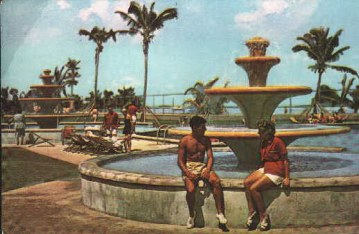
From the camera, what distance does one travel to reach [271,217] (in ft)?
22.0

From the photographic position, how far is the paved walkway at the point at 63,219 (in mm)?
6648

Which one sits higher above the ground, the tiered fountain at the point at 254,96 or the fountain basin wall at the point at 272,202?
the tiered fountain at the point at 254,96

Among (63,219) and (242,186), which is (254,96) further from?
(63,219)

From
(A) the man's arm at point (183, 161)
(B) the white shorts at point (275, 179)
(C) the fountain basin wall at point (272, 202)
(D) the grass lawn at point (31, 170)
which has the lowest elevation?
(D) the grass lawn at point (31, 170)

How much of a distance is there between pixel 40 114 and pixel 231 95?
2127 cm

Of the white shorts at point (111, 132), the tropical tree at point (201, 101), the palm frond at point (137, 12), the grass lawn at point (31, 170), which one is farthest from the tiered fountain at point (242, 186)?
the palm frond at point (137, 12)

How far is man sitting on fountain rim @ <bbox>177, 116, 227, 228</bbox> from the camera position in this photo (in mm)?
6621

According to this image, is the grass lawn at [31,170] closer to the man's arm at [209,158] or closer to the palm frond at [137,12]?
the man's arm at [209,158]

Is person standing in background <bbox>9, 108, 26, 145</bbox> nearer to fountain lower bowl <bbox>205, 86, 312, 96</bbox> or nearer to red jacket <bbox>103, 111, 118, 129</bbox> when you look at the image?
red jacket <bbox>103, 111, 118, 129</bbox>

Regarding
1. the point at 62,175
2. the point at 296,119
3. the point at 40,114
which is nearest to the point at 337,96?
the point at 296,119

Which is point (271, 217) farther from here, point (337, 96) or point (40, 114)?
point (337, 96)

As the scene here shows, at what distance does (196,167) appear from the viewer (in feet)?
22.2

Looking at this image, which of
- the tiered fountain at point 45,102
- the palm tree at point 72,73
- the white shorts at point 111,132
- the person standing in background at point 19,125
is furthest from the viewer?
the palm tree at point 72,73

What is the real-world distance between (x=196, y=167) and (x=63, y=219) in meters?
2.13
